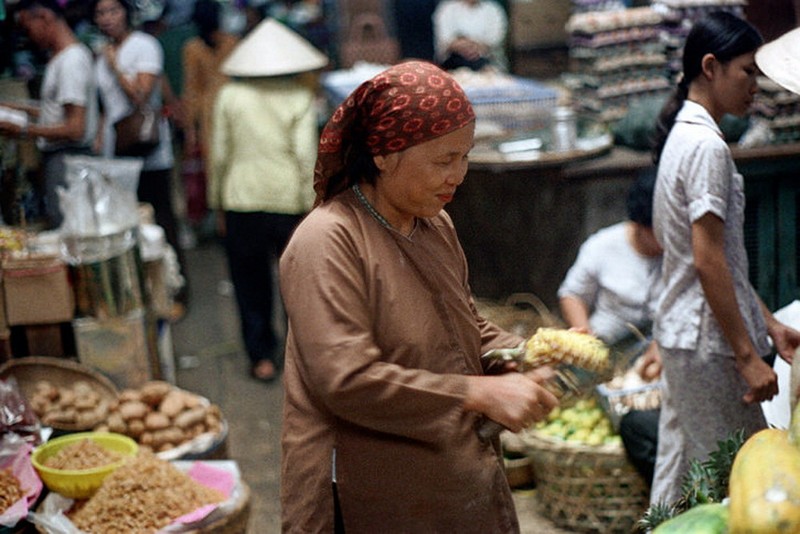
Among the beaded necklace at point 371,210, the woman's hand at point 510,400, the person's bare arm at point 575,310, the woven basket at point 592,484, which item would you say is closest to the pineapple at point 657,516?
the woman's hand at point 510,400

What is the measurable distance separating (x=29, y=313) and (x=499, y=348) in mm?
2732

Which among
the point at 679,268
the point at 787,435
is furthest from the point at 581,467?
the point at 787,435

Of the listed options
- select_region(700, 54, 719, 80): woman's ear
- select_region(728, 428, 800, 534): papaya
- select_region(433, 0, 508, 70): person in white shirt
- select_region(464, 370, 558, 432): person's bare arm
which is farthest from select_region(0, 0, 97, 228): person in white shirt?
select_region(728, 428, 800, 534): papaya

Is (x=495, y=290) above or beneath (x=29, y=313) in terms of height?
beneath

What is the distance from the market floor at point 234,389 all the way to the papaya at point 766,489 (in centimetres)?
270

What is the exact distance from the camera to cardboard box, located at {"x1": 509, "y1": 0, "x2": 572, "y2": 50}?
930cm

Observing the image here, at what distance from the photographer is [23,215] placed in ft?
16.2

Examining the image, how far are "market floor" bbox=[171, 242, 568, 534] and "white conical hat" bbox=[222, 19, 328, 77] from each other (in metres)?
1.82

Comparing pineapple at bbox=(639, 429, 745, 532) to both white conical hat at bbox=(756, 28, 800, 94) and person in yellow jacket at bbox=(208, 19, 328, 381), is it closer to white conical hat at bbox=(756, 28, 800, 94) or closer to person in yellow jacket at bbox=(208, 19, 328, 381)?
white conical hat at bbox=(756, 28, 800, 94)

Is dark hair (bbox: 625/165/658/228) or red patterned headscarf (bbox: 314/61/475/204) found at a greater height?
red patterned headscarf (bbox: 314/61/475/204)

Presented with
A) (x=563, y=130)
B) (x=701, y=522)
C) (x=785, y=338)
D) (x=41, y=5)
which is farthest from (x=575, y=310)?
(x=41, y=5)

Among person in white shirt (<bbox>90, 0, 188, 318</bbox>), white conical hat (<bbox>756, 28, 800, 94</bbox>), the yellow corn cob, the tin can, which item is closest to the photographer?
white conical hat (<bbox>756, 28, 800, 94</bbox>)

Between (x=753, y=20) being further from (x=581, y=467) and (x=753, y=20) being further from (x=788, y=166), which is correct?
(x=581, y=467)

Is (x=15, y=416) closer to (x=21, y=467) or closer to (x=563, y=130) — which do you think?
(x=21, y=467)
